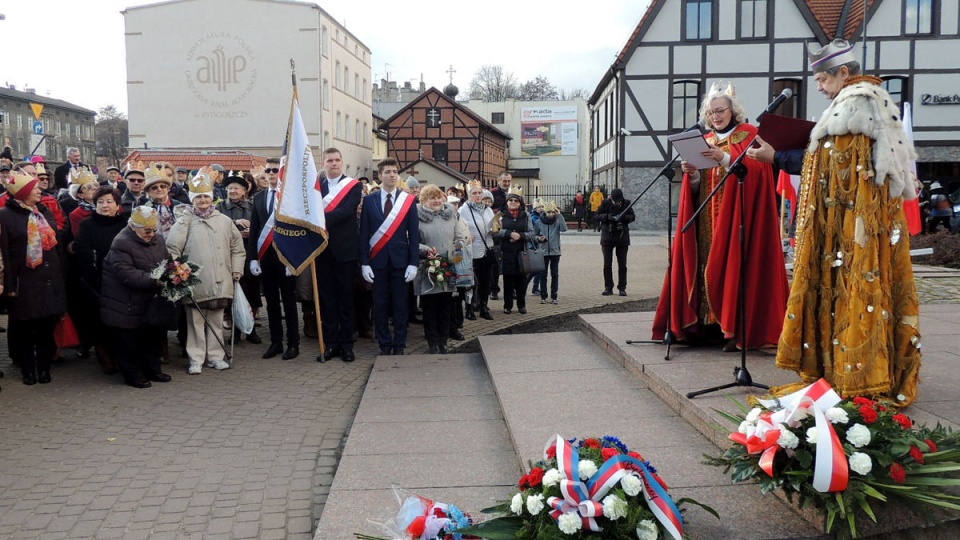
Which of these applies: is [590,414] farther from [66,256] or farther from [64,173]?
[64,173]

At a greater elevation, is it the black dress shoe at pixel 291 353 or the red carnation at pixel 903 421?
the red carnation at pixel 903 421

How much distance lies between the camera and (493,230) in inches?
424

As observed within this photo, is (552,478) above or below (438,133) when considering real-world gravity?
below

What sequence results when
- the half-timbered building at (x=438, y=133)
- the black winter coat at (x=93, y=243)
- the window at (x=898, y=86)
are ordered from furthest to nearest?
the half-timbered building at (x=438, y=133) → the window at (x=898, y=86) → the black winter coat at (x=93, y=243)

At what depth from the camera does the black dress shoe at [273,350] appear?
8.42 meters

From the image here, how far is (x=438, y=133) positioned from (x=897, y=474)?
47141 mm

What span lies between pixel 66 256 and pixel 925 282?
11.4 m

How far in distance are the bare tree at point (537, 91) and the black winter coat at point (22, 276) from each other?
68.9m

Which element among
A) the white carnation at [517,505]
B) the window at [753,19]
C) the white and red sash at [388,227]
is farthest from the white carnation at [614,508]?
the window at [753,19]

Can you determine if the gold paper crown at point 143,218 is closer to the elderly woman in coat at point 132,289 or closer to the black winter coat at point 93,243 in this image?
the elderly woman in coat at point 132,289

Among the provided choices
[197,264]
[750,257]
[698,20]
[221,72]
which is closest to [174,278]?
[197,264]

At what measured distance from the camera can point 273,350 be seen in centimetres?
847

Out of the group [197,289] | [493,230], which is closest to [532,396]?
[197,289]

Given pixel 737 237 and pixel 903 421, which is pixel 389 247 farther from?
pixel 903 421
